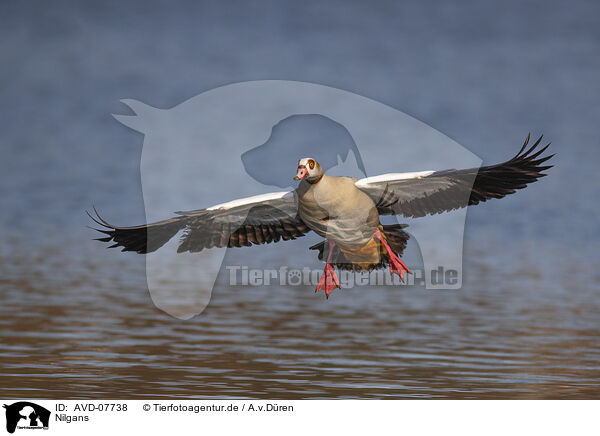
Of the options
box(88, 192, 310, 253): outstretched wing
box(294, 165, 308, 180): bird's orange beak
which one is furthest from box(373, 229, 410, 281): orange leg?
box(294, 165, 308, 180): bird's orange beak

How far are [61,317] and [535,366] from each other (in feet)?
13.0

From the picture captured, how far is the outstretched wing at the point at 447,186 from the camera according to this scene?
3.81m

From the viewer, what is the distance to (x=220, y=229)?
14.0 feet

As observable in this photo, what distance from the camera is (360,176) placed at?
13.2ft

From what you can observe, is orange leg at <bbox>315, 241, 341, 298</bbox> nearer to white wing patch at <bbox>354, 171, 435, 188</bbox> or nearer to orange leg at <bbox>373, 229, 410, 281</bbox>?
orange leg at <bbox>373, 229, 410, 281</bbox>

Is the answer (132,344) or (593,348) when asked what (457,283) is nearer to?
(593,348)

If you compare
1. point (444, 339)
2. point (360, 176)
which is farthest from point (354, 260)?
point (444, 339)

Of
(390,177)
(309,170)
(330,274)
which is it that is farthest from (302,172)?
(330,274)

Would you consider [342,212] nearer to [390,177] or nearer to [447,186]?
[390,177]

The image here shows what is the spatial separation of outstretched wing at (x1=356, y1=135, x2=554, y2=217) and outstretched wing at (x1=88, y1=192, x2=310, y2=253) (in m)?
0.50

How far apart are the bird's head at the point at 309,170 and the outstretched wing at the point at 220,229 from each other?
359 mm
